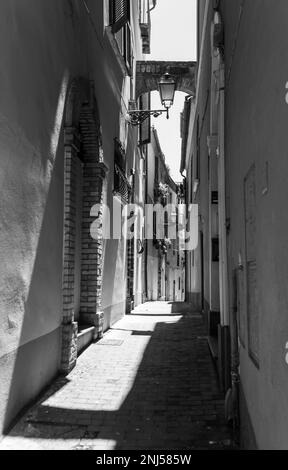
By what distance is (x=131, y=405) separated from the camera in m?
4.62

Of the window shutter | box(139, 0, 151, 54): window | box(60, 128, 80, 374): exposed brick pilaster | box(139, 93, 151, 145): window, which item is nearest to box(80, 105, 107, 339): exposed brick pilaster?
box(60, 128, 80, 374): exposed brick pilaster

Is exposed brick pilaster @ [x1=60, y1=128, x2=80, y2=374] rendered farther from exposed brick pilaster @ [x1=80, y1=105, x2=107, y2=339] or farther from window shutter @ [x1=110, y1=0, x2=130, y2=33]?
window shutter @ [x1=110, y1=0, x2=130, y2=33]

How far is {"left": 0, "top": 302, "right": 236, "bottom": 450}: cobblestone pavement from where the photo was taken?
375 centimetres

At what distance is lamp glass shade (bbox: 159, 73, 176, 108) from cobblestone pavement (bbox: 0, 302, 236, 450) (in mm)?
5448

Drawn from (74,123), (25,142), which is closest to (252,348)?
(25,142)

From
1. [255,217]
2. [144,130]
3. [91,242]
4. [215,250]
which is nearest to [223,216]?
[255,217]

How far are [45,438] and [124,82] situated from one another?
9.10m

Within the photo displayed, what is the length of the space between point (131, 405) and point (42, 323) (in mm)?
1236

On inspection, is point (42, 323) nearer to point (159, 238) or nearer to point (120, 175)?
point (120, 175)

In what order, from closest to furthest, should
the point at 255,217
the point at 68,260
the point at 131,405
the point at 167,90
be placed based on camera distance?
the point at 255,217 → the point at 131,405 → the point at 68,260 → the point at 167,90

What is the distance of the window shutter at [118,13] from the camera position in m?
8.52

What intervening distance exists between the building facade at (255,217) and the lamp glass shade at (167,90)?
476 centimetres

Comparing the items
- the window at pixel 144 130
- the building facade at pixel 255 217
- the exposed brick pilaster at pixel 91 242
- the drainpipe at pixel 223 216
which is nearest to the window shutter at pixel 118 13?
the exposed brick pilaster at pixel 91 242
